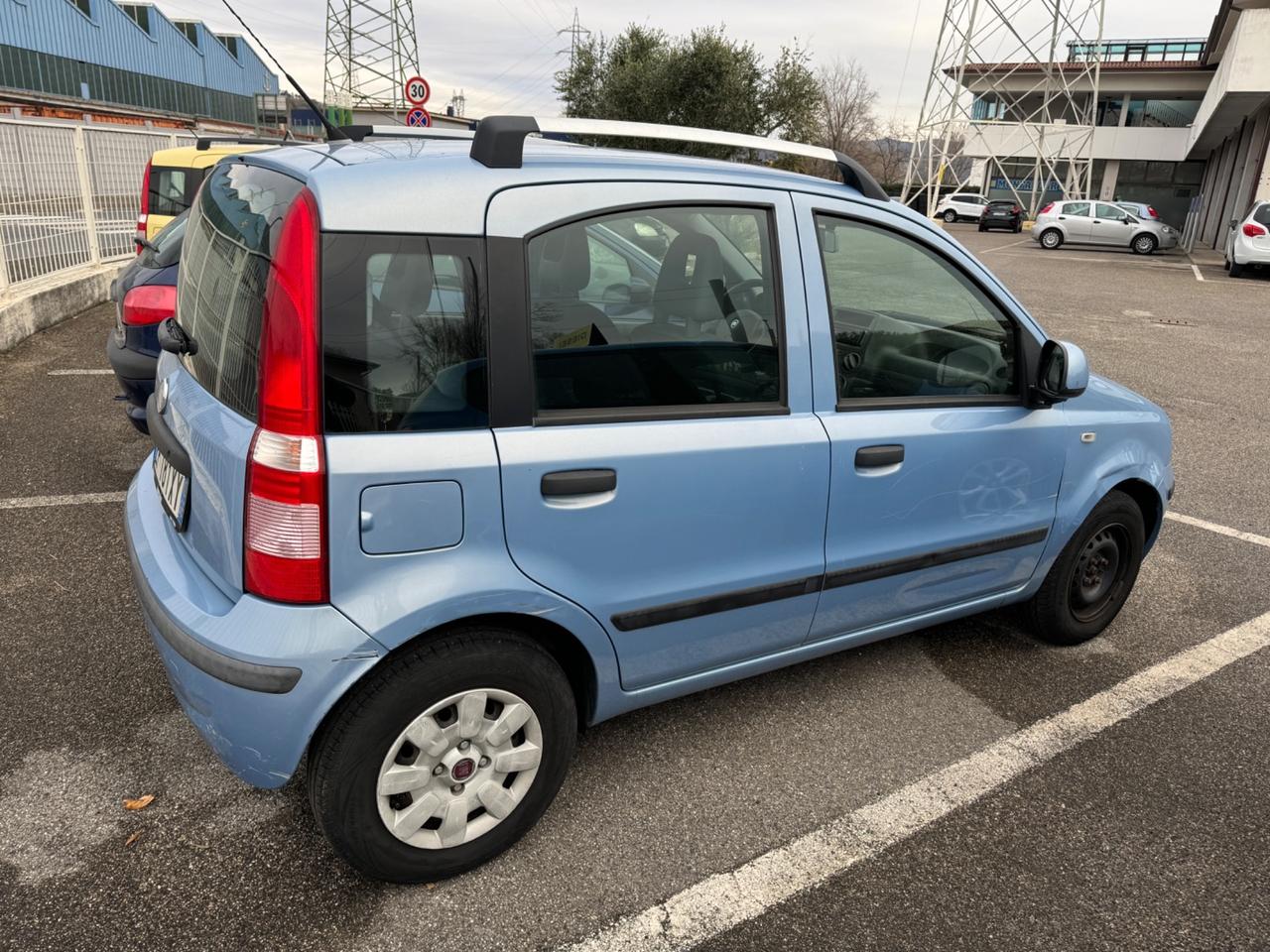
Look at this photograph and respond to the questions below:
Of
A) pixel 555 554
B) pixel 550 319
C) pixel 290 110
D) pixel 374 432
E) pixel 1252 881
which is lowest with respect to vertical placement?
pixel 1252 881

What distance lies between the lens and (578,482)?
2086mm

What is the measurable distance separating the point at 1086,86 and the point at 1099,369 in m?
44.2

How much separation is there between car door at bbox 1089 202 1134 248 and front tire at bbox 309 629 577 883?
102ft

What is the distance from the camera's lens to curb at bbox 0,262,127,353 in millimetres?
7426

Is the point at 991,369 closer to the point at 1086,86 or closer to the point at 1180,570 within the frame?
the point at 1180,570

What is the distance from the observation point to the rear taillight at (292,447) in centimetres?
184

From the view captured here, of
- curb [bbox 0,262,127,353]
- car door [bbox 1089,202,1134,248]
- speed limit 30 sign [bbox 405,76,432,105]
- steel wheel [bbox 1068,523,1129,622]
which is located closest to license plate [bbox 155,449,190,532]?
steel wheel [bbox 1068,523,1129,622]

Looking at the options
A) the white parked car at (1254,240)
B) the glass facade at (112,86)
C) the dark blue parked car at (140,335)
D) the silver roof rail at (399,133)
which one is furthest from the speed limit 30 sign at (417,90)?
the glass facade at (112,86)

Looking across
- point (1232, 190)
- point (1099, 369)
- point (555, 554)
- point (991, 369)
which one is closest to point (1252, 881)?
point (991, 369)

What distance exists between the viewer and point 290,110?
172ft

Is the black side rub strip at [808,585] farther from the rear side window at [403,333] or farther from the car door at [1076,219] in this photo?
the car door at [1076,219]

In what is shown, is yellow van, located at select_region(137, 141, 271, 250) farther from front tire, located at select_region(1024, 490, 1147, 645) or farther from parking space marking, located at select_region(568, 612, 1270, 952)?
parking space marking, located at select_region(568, 612, 1270, 952)

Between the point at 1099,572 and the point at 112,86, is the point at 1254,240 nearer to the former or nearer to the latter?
the point at 1099,572

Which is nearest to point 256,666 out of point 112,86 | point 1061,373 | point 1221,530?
point 1061,373
